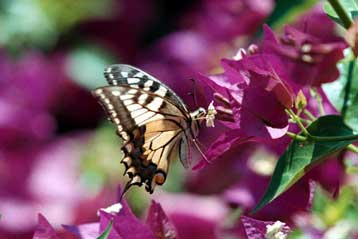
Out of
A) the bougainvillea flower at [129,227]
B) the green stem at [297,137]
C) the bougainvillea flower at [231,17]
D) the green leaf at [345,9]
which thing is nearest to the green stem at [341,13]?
the green leaf at [345,9]

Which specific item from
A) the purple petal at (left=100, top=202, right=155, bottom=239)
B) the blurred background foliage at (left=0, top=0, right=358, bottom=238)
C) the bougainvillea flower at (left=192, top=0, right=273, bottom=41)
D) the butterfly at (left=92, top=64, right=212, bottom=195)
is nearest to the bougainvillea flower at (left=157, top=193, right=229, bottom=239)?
the blurred background foliage at (left=0, top=0, right=358, bottom=238)

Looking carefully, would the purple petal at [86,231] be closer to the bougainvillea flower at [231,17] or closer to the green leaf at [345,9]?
the green leaf at [345,9]

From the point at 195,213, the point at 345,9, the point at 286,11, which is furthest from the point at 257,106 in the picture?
the point at 195,213

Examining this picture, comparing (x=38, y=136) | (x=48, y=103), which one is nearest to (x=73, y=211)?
(x=38, y=136)

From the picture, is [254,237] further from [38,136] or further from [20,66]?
[20,66]

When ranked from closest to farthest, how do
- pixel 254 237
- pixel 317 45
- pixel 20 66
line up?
pixel 254 237 → pixel 317 45 → pixel 20 66

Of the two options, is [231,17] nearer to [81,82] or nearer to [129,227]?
[81,82]
